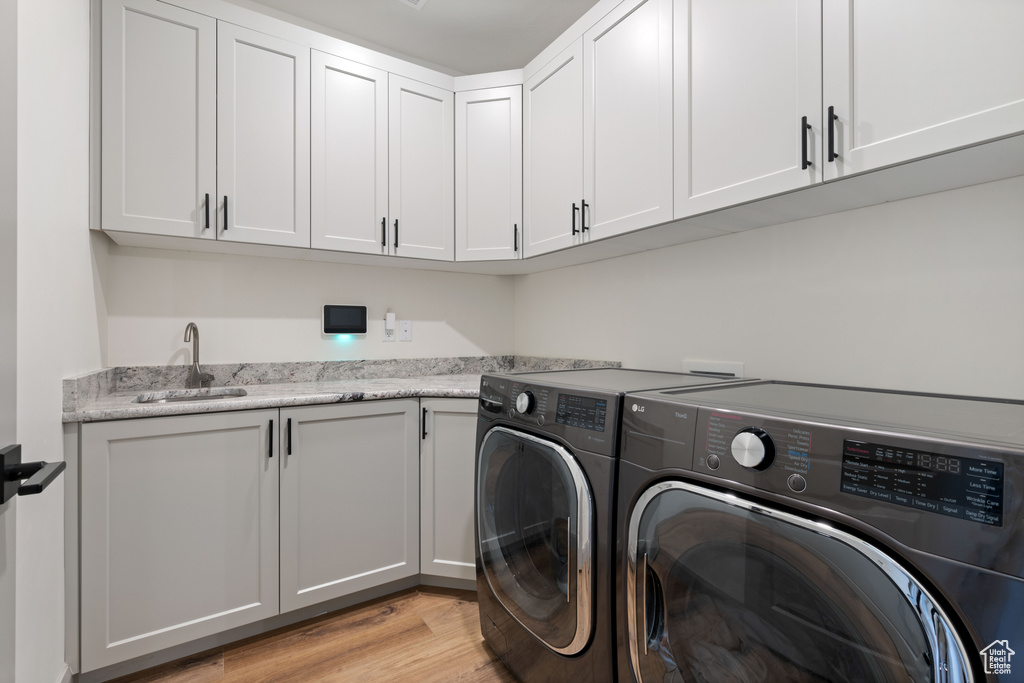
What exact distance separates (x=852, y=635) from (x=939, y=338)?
885mm

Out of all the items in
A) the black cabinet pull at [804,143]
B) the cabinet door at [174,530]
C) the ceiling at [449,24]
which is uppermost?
the ceiling at [449,24]

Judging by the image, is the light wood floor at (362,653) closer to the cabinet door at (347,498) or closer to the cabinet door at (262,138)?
the cabinet door at (347,498)

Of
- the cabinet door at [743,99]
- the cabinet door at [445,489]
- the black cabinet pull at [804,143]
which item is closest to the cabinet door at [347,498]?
the cabinet door at [445,489]

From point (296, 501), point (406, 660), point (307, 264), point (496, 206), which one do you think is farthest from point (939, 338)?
point (307, 264)

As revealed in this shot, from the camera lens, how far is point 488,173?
2.32 meters

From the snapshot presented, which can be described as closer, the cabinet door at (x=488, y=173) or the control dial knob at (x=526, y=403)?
the control dial knob at (x=526, y=403)

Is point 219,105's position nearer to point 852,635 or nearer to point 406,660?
point 406,660

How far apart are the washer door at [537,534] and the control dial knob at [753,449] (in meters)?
0.44

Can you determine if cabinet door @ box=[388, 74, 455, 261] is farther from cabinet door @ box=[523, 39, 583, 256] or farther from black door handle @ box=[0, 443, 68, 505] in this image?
black door handle @ box=[0, 443, 68, 505]

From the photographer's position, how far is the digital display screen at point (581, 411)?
1209 mm

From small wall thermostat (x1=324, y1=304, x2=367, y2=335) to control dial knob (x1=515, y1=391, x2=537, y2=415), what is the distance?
128 centimetres

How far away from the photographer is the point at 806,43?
1.17 metres

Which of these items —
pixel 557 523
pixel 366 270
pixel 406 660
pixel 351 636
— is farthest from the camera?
pixel 366 270

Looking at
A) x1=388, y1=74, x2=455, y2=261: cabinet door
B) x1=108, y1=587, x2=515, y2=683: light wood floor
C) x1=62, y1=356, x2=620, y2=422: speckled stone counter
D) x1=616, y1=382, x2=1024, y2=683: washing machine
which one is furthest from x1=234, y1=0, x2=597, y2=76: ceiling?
x1=108, y1=587, x2=515, y2=683: light wood floor
